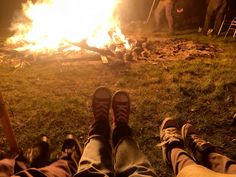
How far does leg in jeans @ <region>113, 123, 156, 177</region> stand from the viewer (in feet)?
9.01

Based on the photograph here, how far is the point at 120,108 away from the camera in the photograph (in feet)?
13.9

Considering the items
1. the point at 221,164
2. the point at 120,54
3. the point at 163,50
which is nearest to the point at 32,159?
the point at 221,164

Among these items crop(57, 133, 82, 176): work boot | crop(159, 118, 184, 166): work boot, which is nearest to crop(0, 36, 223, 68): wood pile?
crop(159, 118, 184, 166): work boot

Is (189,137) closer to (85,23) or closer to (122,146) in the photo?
(122,146)

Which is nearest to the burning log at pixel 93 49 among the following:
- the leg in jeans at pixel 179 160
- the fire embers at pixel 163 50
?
the fire embers at pixel 163 50

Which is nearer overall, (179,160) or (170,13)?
(179,160)

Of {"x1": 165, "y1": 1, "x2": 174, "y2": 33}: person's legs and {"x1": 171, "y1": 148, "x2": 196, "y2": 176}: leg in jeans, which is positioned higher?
{"x1": 165, "y1": 1, "x2": 174, "y2": 33}: person's legs

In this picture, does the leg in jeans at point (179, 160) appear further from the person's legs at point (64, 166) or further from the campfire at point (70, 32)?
the campfire at point (70, 32)

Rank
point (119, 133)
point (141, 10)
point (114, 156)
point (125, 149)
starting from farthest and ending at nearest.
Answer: point (141, 10) → point (119, 133) → point (114, 156) → point (125, 149)

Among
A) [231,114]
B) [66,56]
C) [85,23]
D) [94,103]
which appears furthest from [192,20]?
[94,103]

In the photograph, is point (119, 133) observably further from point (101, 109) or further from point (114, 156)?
point (101, 109)

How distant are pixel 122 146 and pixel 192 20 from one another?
33.2 ft

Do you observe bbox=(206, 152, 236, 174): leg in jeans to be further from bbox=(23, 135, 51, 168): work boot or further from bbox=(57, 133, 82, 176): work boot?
bbox=(23, 135, 51, 168): work boot

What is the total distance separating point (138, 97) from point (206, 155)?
2310 millimetres
